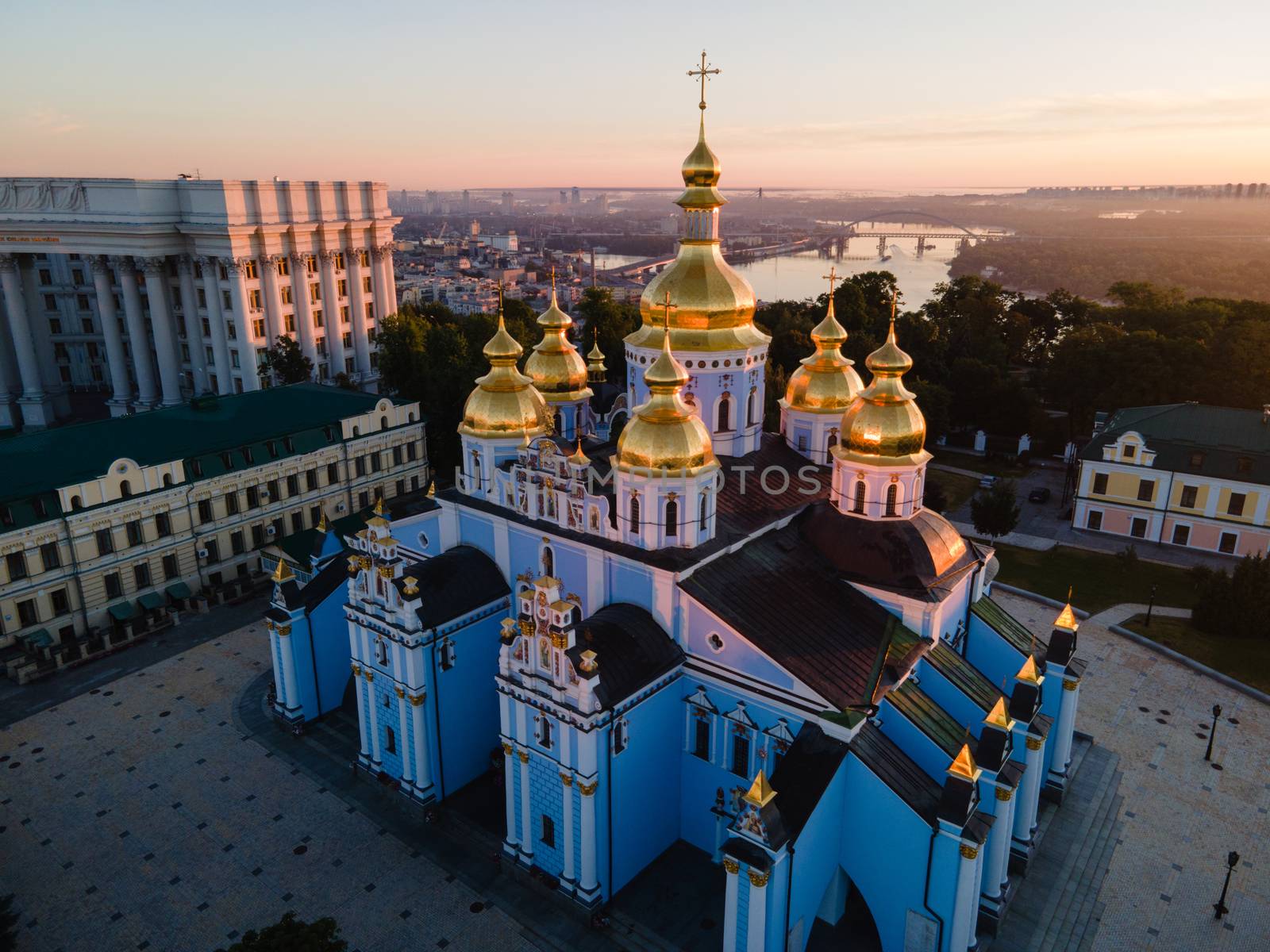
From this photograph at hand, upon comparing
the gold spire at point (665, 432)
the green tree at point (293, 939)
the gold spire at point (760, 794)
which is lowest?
the green tree at point (293, 939)

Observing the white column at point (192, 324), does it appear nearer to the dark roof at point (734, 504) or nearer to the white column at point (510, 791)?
A: the dark roof at point (734, 504)

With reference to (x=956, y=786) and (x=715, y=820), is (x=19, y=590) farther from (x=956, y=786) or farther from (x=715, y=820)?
(x=956, y=786)

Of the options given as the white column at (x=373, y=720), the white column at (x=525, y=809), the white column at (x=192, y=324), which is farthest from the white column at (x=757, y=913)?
the white column at (x=192, y=324)

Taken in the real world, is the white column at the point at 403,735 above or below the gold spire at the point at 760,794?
below

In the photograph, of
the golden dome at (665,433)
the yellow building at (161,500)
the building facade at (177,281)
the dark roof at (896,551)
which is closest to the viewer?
the golden dome at (665,433)

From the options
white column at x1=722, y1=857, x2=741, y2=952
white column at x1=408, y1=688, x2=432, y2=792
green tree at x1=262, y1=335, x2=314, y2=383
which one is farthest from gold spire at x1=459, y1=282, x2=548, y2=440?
green tree at x1=262, y1=335, x2=314, y2=383

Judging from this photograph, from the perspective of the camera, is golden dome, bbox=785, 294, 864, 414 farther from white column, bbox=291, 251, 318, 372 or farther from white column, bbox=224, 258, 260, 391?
white column, bbox=291, 251, 318, 372
